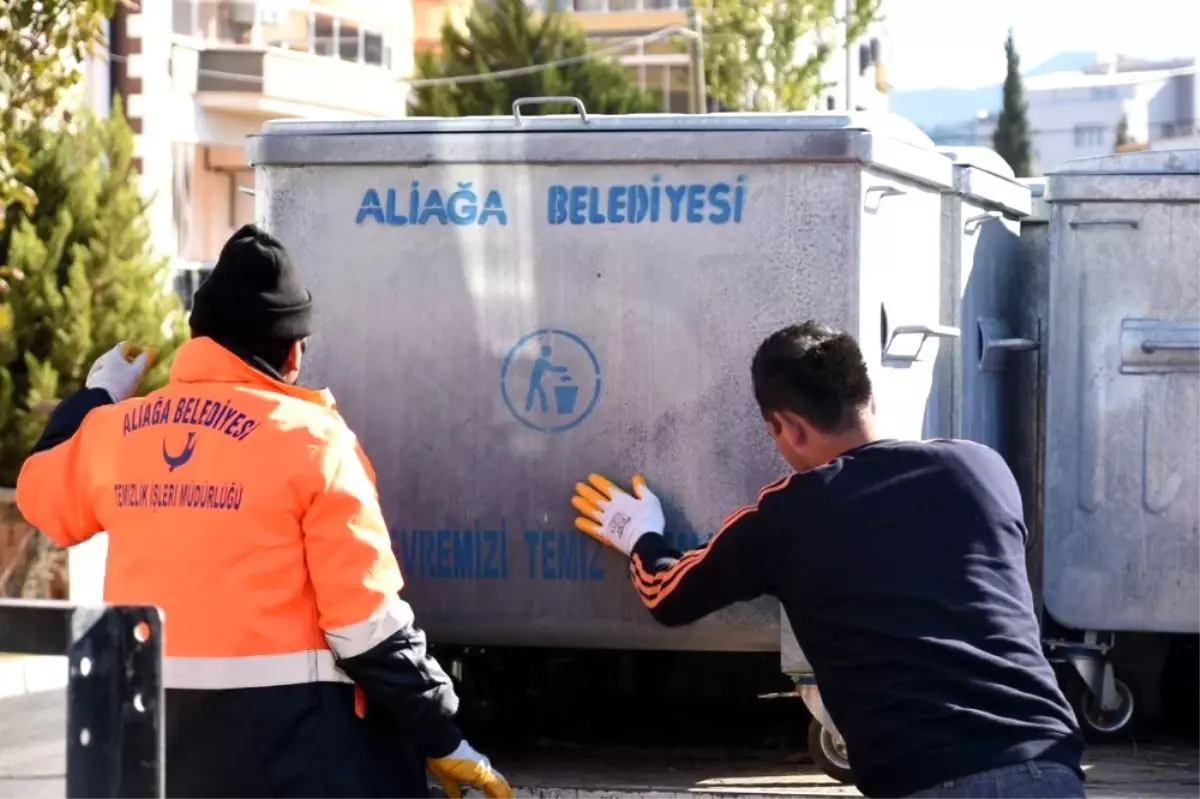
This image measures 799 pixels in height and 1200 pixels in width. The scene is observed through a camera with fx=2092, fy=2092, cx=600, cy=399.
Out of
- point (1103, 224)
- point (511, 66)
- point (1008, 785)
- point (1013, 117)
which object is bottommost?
point (1008, 785)

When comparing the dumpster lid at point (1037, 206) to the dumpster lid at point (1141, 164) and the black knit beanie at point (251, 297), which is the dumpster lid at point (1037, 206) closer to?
the dumpster lid at point (1141, 164)

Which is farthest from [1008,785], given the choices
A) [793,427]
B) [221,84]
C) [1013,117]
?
[1013,117]

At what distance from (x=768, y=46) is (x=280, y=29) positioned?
8002 mm

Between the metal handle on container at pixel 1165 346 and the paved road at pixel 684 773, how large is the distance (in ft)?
3.23

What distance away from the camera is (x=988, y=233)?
213 inches

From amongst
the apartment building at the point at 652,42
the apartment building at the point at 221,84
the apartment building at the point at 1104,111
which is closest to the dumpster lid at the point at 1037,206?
the apartment building at the point at 221,84

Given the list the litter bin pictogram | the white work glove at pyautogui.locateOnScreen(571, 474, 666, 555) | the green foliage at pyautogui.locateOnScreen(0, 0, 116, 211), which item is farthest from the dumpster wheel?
the green foliage at pyautogui.locateOnScreen(0, 0, 116, 211)

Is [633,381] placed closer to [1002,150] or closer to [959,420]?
[959,420]

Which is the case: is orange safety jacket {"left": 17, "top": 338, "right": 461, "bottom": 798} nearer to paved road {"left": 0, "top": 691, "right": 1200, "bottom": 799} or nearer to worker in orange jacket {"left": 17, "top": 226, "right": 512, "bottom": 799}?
worker in orange jacket {"left": 17, "top": 226, "right": 512, "bottom": 799}

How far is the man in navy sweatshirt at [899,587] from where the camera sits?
3365 mm

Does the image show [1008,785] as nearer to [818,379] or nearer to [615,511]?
[818,379]

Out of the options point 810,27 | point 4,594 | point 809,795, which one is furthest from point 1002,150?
point 809,795

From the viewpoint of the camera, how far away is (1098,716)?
205 inches

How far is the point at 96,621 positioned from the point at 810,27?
2936 cm
